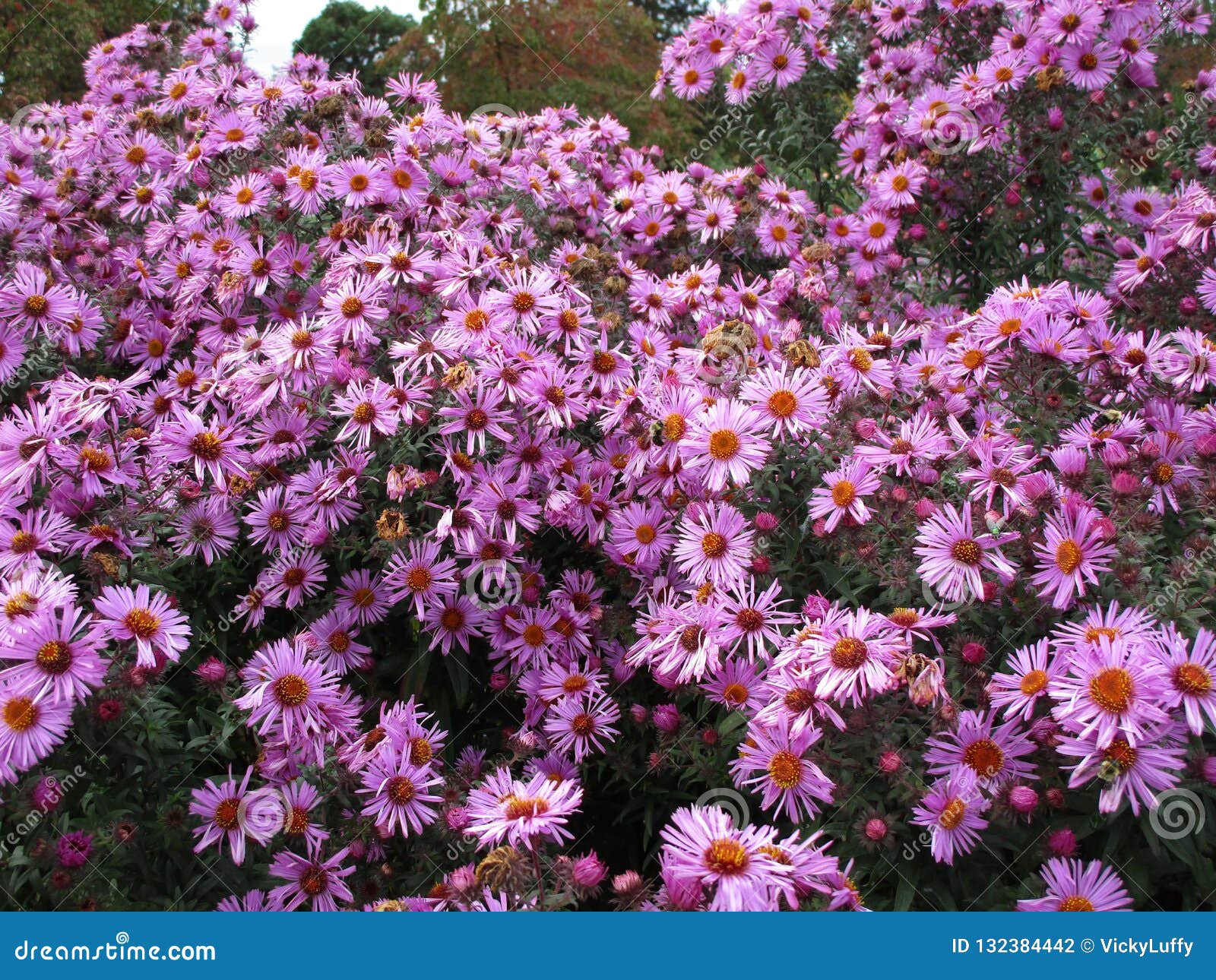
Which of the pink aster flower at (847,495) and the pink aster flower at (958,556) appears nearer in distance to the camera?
the pink aster flower at (958,556)

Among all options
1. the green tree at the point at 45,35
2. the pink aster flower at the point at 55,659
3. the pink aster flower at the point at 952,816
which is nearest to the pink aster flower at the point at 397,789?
the pink aster flower at the point at 55,659

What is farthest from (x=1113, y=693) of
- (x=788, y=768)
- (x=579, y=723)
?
(x=579, y=723)

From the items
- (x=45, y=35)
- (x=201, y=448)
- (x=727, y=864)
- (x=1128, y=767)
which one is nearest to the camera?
(x=727, y=864)

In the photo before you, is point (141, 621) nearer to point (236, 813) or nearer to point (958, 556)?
point (236, 813)

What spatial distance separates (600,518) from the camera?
3.10m

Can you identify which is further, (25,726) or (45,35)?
(45,35)

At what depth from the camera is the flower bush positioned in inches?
80.0

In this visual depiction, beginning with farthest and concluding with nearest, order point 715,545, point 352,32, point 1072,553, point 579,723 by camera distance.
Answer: point 352,32, point 579,723, point 715,545, point 1072,553

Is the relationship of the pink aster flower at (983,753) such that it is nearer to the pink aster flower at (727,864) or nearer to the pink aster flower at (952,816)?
the pink aster flower at (952,816)

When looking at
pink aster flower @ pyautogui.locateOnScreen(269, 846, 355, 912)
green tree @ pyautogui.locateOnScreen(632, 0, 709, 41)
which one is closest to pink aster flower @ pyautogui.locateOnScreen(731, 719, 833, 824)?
pink aster flower @ pyautogui.locateOnScreen(269, 846, 355, 912)

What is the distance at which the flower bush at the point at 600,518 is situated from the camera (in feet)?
6.67

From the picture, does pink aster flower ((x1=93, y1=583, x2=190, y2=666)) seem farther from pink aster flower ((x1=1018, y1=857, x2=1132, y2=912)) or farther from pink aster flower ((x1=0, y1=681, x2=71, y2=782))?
pink aster flower ((x1=1018, y1=857, x2=1132, y2=912))

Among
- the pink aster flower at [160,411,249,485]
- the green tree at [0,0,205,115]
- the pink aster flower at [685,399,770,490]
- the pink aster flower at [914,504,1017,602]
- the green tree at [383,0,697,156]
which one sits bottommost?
the pink aster flower at [914,504,1017,602]

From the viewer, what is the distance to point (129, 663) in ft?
7.66
